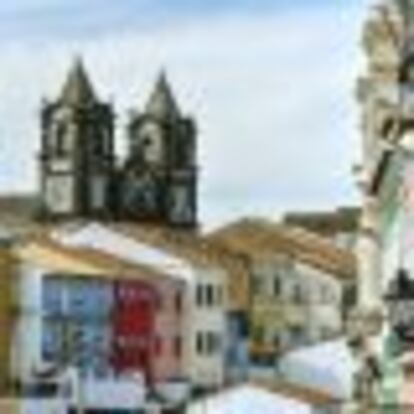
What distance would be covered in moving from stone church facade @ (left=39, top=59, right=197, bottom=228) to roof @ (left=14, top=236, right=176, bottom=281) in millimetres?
40369

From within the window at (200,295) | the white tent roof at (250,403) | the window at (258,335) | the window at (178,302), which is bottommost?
the white tent roof at (250,403)

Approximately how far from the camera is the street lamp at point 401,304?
79.5 feet

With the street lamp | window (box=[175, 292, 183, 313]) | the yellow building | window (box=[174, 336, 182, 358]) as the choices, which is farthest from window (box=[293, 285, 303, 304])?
the street lamp

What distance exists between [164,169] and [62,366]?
55.3 meters

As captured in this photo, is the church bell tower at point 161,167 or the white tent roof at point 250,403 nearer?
the white tent roof at point 250,403

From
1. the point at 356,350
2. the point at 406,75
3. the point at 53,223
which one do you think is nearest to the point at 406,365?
the point at 406,75

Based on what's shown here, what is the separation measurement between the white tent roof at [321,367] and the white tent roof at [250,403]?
3005 millimetres

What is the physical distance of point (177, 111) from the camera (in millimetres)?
151875

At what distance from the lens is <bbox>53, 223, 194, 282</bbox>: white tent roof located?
337 feet

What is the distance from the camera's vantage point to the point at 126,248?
107 m

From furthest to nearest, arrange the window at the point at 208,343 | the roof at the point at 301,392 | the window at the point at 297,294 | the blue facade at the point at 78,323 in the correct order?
1. the window at the point at 297,294
2. the window at the point at 208,343
3. the blue facade at the point at 78,323
4. the roof at the point at 301,392

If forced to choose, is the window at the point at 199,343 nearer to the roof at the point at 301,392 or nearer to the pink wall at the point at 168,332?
the pink wall at the point at 168,332

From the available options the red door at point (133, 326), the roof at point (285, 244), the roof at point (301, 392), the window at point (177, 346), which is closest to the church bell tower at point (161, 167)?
the roof at point (285, 244)

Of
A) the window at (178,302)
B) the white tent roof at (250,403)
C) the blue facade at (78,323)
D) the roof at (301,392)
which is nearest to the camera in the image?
the white tent roof at (250,403)
